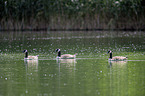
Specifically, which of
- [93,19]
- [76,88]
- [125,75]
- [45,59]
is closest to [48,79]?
[76,88]

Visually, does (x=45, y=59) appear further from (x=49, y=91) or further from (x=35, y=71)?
(x=49, y=91)

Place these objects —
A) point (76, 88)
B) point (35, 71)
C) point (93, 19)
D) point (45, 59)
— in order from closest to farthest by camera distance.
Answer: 1. point (76, 88)
2. point (35, 71)
3. point (45, 59)
4. point (93, 19)

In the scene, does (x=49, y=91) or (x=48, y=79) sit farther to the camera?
(x=48, y=79)

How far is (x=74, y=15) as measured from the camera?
5353cm

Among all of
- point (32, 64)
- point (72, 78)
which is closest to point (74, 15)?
point (32, 64)

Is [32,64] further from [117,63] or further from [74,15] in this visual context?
[74,15]

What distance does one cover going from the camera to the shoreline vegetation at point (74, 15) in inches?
2087

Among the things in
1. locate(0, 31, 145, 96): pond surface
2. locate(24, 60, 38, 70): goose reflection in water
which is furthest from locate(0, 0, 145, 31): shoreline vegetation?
locate(0, 31, 145, 96): pond surface

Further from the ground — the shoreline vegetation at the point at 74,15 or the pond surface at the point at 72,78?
the shoreline vegetation at the point at 74,15

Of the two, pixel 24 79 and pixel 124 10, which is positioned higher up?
pixel 124 10

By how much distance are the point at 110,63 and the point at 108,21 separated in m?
36.8

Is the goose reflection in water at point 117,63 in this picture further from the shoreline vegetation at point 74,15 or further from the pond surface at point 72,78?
the shoreline vegetation at point 74,15

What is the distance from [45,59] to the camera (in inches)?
767

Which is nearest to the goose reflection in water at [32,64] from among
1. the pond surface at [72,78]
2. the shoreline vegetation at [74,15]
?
the pond surface at [72,78]
